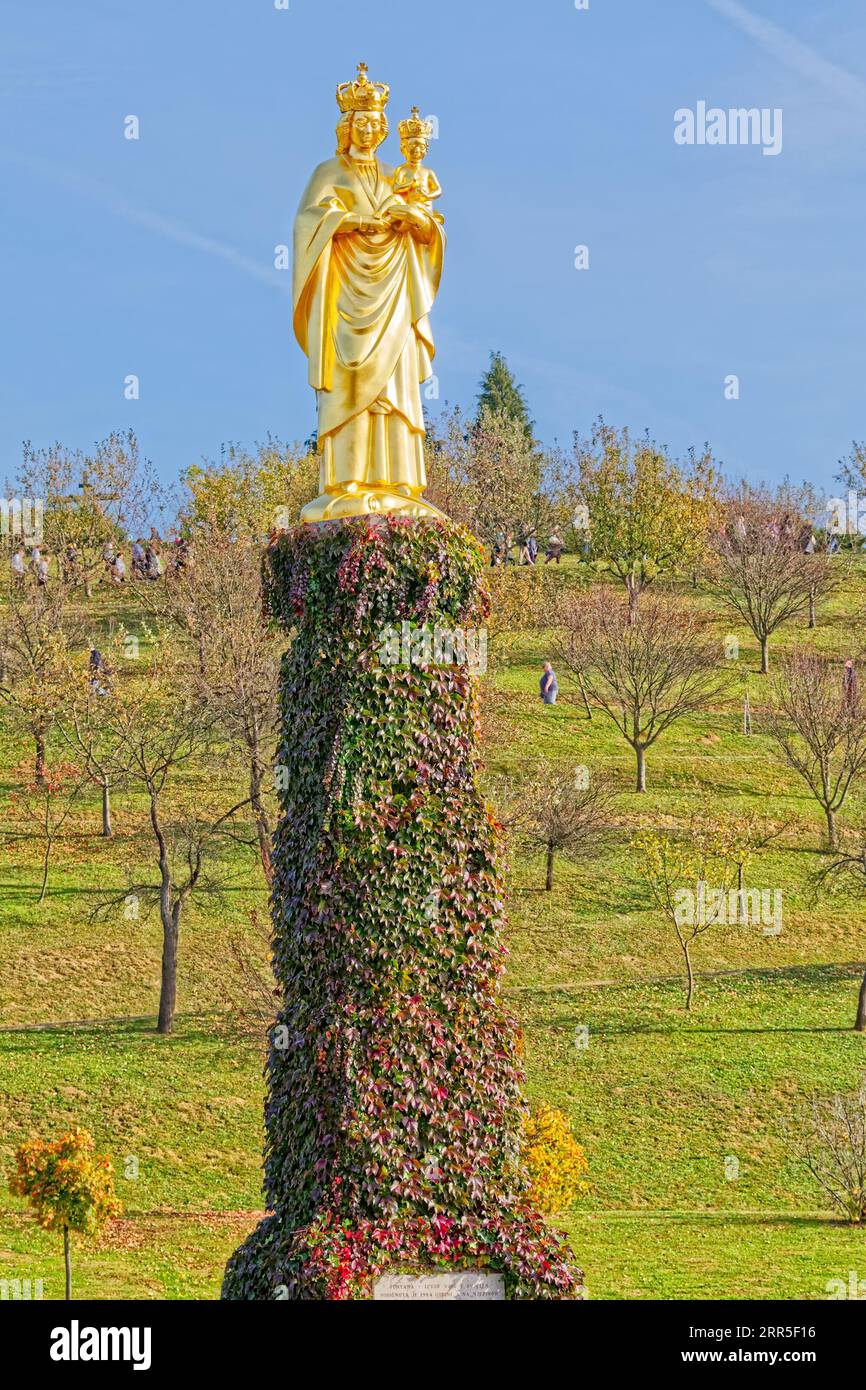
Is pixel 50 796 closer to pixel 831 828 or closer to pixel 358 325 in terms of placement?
pixel 831 828

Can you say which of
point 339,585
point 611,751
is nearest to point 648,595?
point 611,751

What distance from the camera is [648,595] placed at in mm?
55250

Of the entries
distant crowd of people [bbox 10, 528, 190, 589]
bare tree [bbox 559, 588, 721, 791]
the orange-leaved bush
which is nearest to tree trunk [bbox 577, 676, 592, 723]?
bare tree [bbox 559, 588, 721, 791]

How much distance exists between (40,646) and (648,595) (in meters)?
22.4

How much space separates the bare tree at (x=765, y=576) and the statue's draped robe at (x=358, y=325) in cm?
3510

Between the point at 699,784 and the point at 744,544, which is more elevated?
the point at 744,544

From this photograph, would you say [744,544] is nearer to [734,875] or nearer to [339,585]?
[734,875]

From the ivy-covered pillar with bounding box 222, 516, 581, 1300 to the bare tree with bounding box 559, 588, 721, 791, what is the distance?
1029 inches

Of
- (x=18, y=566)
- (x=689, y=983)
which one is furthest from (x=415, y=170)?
(x=18, y=566)

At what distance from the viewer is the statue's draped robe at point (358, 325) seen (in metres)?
14.7

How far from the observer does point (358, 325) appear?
1475 cm

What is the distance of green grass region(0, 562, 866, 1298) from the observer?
69.1ft

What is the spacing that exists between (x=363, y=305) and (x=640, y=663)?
1068 inches
